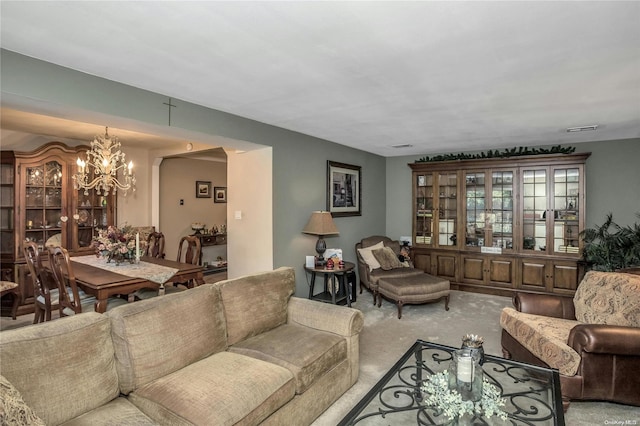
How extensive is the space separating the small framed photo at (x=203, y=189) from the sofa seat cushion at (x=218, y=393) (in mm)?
5525

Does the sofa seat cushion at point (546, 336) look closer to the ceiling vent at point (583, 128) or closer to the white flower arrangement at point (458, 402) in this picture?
the white flower arrangement at point (458, 402)

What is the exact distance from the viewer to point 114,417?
5.52 ft

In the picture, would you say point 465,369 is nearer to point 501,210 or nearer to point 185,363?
point 185,363

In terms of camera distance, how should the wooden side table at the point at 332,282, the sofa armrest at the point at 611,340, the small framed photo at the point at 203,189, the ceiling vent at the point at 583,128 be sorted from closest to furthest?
the sofa armrest at the point at 611,340 → the ceiling vent at the point at 583,128 → the wooden side table at the point at 332,282 → the small framed photo at the point at 203,189

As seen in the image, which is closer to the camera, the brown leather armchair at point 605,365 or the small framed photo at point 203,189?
the brown leather armchair at point 605,365

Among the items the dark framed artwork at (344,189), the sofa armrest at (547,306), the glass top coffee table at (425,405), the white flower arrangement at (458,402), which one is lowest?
the glass top coffee table at (425,405)

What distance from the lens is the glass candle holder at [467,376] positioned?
1798 mm

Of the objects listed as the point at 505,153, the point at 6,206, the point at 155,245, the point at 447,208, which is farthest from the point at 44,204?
the point at 505,153

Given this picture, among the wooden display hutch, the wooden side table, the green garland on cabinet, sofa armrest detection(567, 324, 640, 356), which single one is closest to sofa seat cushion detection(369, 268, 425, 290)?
the wooden side table

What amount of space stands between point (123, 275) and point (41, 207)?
2.56 meters

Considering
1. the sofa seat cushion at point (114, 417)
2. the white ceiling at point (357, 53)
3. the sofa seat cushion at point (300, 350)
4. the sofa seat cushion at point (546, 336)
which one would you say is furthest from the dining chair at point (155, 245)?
the sofa seat cushion at point (546, 336)

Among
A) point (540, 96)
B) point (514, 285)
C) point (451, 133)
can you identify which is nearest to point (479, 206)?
point (514, 285)

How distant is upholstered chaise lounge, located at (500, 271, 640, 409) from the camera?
7.78 feet

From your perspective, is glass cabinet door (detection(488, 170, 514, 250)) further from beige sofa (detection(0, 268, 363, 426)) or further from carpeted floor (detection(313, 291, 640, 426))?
beige sofa (detection(0, 268, 363, 426))
